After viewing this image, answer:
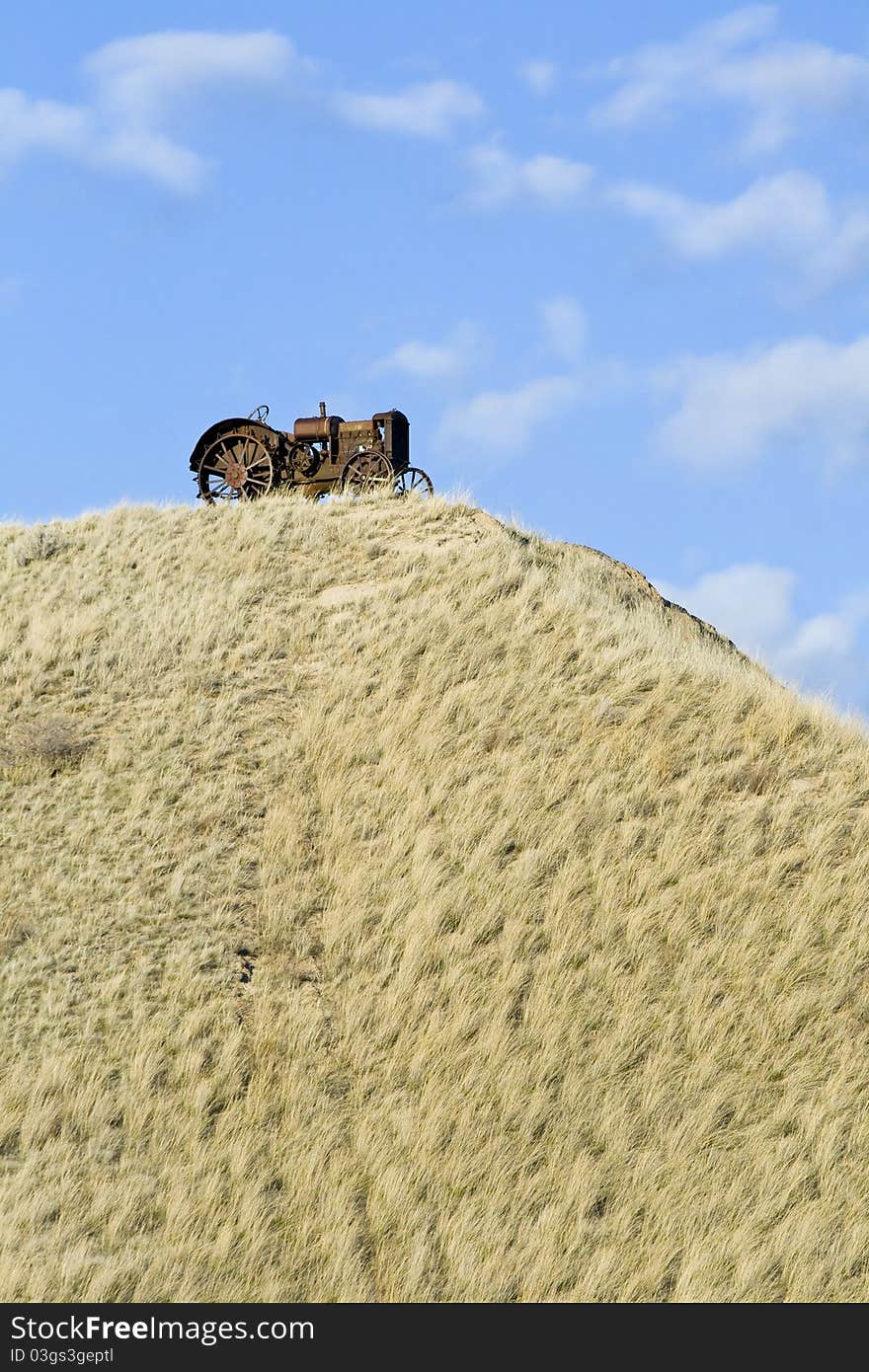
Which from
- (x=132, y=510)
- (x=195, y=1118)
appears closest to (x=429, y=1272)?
(x=195, y=1118)

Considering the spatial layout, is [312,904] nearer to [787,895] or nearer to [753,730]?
[787,895]

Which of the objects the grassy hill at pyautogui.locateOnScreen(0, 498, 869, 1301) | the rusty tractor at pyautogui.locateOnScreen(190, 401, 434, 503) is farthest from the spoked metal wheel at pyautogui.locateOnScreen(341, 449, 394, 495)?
the grassy hill at pyautogui.locateOnScreen(0, 498, 869, 1301)

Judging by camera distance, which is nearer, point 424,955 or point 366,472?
point 424,955

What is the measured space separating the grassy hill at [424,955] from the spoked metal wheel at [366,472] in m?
4.98

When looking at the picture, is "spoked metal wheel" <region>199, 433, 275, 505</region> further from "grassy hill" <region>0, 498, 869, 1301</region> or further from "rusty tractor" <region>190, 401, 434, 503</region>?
"grassy hill" <region>0, 498, 869, 1301</region>

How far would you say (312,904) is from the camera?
15180mm

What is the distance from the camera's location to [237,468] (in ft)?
92.2

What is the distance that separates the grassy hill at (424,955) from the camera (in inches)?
437

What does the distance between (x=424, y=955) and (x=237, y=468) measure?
16.3 m

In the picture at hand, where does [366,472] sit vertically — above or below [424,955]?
above

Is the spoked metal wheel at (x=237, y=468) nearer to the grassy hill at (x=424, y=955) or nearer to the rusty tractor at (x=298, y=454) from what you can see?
the rusty tractor at (x=298, y=454)

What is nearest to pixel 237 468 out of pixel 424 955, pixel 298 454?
pixel 298 454

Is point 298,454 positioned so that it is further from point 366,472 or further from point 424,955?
point 424,955

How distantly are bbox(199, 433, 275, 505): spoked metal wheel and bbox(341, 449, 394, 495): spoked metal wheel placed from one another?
178 centimetres
